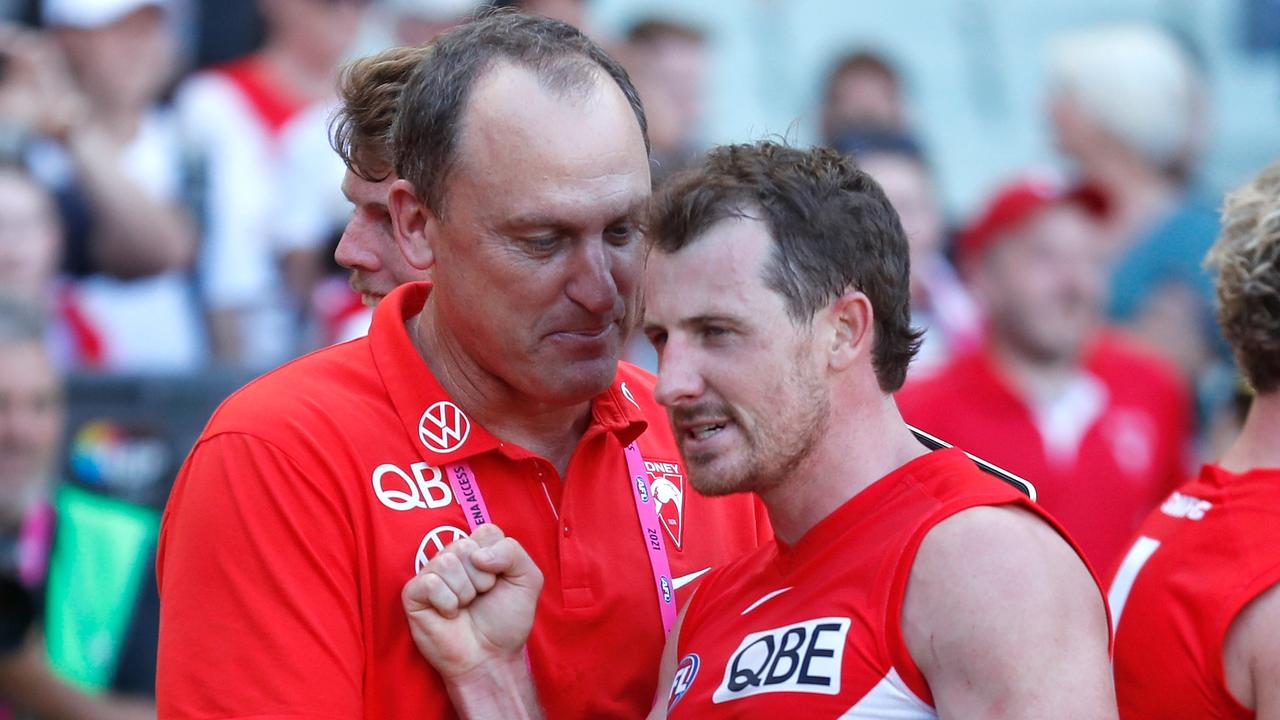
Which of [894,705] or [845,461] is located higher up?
[845,461]

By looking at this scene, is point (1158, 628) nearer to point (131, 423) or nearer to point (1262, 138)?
point (131, 423)

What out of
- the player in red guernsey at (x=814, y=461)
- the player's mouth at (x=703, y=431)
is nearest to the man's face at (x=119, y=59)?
the player in red guernsey at (x=814, y=461)

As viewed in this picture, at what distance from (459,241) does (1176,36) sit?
6.97m

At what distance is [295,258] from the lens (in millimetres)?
6109

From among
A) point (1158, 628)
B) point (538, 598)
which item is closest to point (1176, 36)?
point (1158, 628)

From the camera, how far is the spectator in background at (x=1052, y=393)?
17.8 feet

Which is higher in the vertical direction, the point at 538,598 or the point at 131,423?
the point at 538,598

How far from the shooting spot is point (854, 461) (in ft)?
7.96

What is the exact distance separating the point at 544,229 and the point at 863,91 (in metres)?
5.43

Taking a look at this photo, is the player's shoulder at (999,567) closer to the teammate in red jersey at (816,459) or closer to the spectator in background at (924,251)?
the teammate in red jersey at (816,459)

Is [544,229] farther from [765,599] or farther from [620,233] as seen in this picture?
[765,599]

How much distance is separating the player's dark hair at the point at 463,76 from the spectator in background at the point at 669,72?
14.5 feet

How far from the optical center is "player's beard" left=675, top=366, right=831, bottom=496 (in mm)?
2381

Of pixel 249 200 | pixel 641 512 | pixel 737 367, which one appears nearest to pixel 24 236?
pixel 249 200
